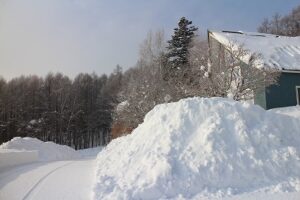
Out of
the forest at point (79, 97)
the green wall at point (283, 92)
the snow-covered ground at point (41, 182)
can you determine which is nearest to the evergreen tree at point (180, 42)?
the forest at point (79, 97)

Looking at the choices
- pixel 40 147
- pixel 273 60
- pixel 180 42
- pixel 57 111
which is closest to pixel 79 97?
pixel 57 111

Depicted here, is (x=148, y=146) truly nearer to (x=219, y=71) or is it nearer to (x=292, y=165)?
(x=292, y=165)

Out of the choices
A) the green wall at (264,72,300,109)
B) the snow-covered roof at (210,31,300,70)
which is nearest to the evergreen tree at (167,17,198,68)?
the snow-covered roof at (210,31,300,70)

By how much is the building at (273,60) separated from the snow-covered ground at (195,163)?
305 inches

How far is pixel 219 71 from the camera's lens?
682 inches

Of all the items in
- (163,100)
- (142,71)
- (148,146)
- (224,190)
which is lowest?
(224,190)

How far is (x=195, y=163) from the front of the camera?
857 centimetres

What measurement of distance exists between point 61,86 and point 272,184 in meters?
48.1

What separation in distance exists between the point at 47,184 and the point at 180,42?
92.3 feet

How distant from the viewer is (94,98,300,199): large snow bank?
799 centimetres

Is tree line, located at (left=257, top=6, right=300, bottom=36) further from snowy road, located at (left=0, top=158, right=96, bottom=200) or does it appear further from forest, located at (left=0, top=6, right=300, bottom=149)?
snowy road, located at (left=0, top=158, right=96, bottom=200)

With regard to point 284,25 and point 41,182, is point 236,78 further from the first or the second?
point 284,25

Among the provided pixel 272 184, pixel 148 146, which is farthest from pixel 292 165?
pixel 148 146

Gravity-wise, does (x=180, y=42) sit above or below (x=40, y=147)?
above
